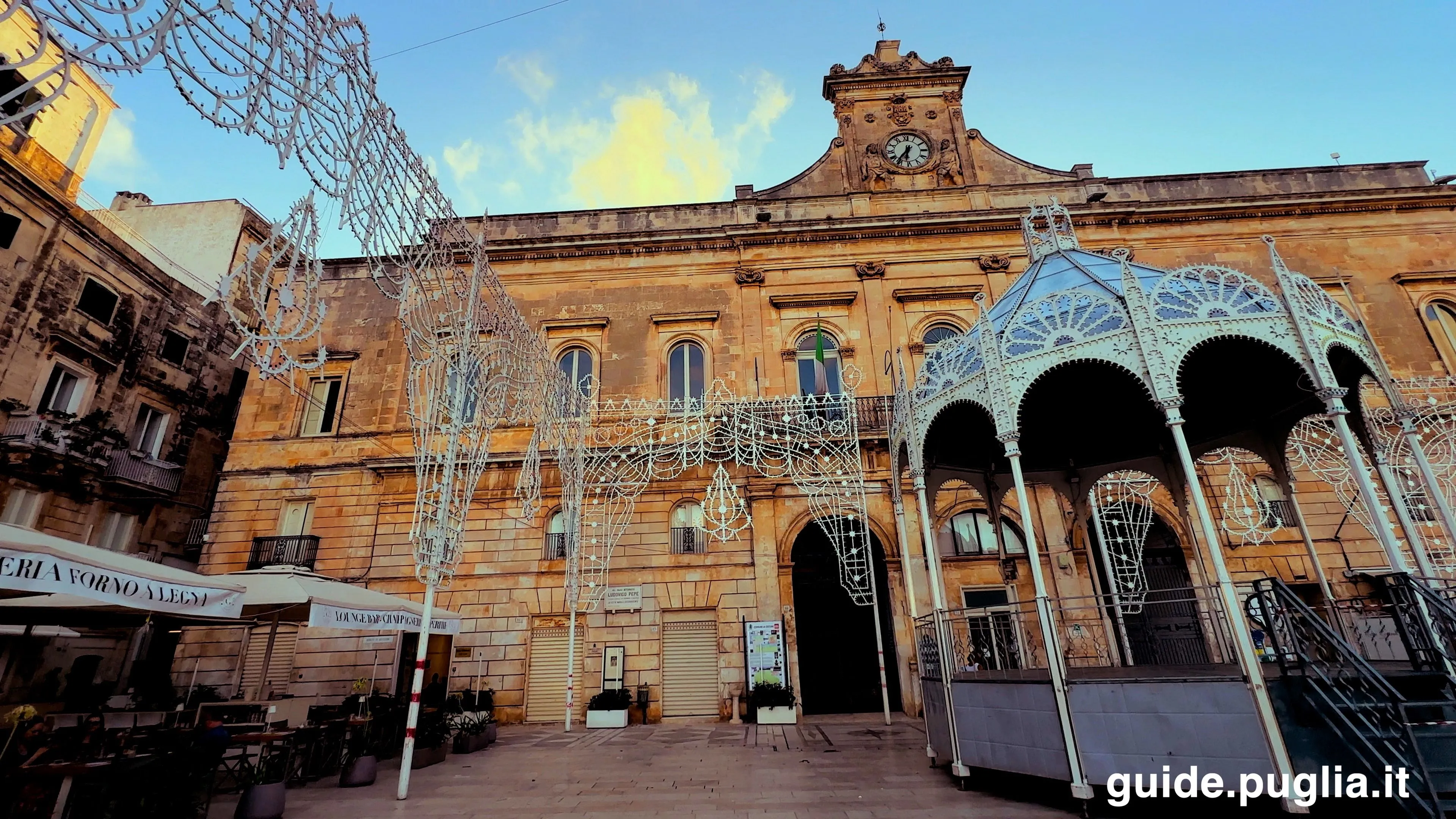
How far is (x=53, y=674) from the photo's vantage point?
15555 mm

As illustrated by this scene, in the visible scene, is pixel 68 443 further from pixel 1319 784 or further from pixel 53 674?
pixel 1319 784

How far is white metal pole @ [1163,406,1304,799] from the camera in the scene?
522cm

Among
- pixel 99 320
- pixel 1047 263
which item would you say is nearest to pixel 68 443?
pixel 99 320

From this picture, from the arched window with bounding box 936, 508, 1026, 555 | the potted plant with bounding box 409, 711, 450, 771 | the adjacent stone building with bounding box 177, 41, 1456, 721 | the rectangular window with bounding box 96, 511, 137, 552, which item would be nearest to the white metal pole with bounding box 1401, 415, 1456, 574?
the adjacent stone building with bounding box 177, 41, 1456, 721

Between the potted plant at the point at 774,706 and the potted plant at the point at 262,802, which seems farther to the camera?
the potted plant at the point at 774,706

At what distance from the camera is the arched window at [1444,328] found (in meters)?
15.9

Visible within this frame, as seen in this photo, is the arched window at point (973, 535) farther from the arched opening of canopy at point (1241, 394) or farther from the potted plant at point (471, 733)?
the potted plant at point (471, 733)

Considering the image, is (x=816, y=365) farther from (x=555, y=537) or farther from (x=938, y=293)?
(x=555, y=537)

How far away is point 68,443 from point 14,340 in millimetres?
2806

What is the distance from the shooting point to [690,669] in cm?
1440

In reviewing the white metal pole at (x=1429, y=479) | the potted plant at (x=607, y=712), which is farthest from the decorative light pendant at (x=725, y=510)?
the white metal pole at (x=1429, y=479)

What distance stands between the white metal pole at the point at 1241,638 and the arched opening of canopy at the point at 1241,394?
1673 millimetres

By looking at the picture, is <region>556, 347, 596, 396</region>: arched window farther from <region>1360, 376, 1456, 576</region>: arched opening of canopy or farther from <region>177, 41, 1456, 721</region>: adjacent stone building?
<region>1360, 376, 1456, 576</region>: arched opening of canopy

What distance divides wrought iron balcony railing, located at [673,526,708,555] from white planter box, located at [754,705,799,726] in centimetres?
380
